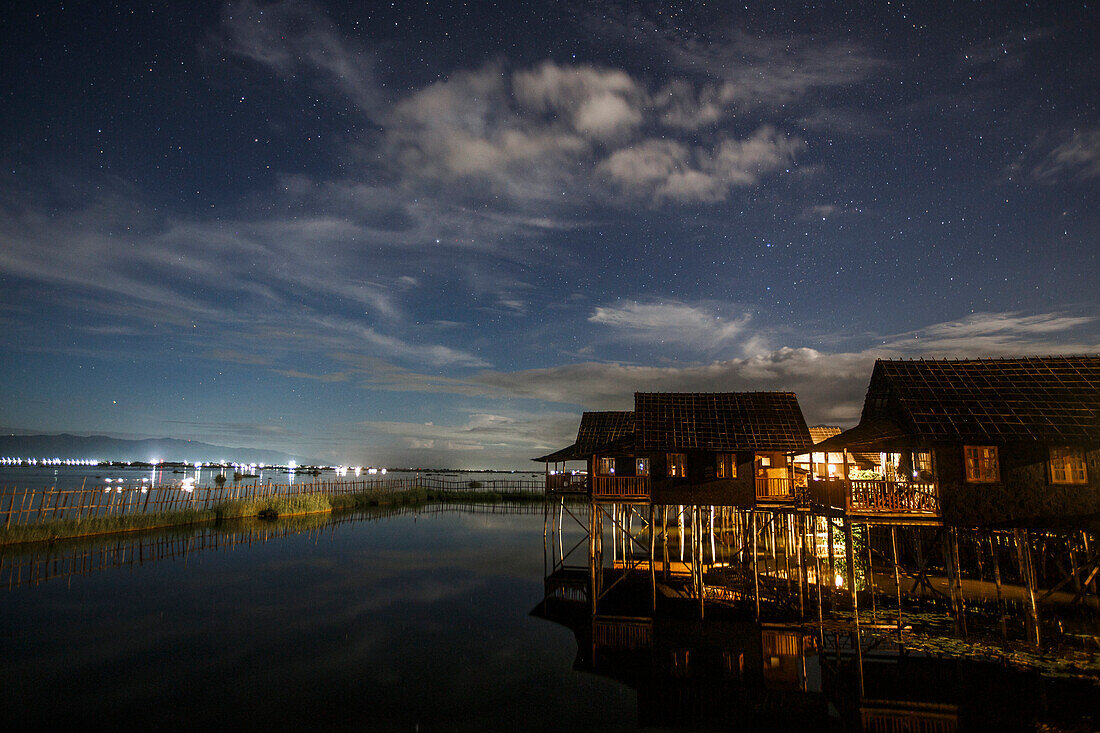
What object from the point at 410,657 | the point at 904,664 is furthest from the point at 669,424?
the point at 410,657

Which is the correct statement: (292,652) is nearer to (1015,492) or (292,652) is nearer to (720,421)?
(720,421)

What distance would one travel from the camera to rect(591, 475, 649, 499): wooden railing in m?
23.3

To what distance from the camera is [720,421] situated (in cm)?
2505

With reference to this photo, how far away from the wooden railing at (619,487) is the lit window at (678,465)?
1.35 metres

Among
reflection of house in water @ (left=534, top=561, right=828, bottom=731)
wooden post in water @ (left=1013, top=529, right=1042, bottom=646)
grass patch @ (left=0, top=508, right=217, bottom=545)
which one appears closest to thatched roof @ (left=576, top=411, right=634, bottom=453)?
reflection of house in water @ (left=534, top=561, right=828, bottom=731)

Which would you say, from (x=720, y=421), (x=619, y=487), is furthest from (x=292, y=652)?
(x=720, y=421)

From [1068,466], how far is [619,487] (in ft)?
48.0

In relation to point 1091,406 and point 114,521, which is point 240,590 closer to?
point 114,521

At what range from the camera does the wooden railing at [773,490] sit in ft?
75.8

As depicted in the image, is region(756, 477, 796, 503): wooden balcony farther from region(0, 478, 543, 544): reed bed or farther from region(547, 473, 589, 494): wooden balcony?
→ region(0, 478, 543, 544): reed bed

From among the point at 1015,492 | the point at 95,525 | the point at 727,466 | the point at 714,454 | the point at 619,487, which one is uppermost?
the point at 714,454

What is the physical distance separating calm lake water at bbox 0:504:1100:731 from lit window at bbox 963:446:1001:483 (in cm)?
483

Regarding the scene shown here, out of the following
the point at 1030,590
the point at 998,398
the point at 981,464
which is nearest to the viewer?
the point at 1030,590

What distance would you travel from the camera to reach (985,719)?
42.4ft
